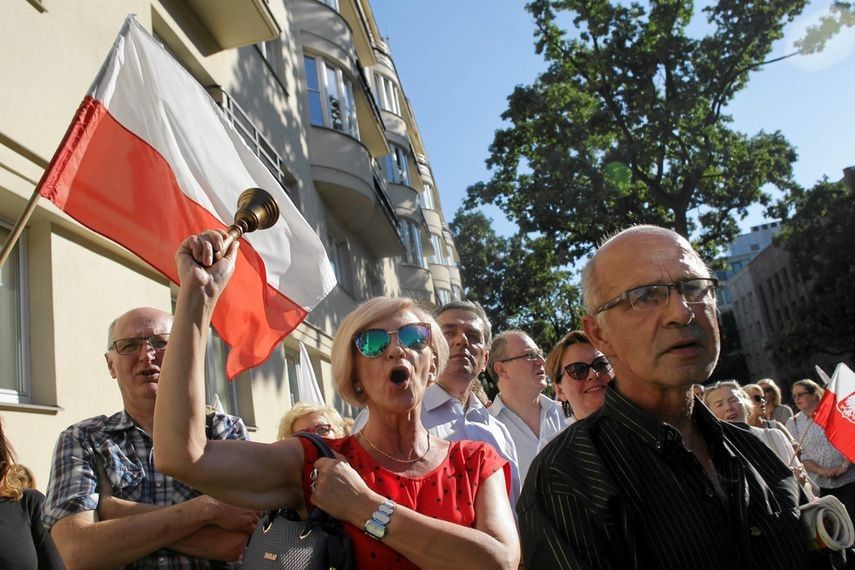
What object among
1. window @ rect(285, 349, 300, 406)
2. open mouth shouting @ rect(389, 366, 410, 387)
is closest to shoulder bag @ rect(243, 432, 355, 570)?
open mouth shouting @ rect(389, 366, 410, 387)

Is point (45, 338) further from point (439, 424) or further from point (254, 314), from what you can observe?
point (439, 424)

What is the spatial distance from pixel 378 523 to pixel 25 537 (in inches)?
79.5

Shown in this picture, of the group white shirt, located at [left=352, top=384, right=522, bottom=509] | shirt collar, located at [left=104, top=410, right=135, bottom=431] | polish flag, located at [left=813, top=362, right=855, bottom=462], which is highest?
shirt collar, located at [left=104, top=410, right=135, bottom=431]

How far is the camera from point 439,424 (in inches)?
161

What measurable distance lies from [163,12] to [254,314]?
6.07 meters

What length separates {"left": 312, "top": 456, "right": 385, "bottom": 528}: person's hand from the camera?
2.18 m

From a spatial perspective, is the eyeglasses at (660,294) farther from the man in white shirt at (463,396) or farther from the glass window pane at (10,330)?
the glass window pane at (10,330)

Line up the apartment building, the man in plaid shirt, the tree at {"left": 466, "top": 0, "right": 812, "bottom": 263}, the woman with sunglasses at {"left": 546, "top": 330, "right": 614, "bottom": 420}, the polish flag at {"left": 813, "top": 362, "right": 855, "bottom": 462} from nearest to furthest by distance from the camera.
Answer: the man in plaid shirt < the woman with sunglasses at {"left": 546, "top": 330, "right": 614, "bottom": 420} < the apartment building < the polish flag at {"left": 813, "top": 362, "right": 855, "bottom": 462} < the tree at {"left": 466, "top": 0, "right": 812, "bottom": 263}

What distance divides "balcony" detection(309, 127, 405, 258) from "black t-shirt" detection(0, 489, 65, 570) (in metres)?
11.7

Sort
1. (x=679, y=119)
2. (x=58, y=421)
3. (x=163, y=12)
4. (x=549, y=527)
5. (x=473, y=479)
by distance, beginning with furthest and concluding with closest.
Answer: (x=679, y=119) → (x=163, y=12) → (x=58, y=421) → (x=473, y=479) → (x=549, y=527)

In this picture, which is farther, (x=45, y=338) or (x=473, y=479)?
(x=45, y=338)

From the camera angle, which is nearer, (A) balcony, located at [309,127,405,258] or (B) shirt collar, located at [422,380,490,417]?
(B) shirt collar, located at [422,380,490,417]

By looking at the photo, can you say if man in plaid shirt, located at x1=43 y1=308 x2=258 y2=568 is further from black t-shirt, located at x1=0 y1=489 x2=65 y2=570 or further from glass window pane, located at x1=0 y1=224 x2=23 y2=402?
glass window pane, located at x1=0 y1=224 x2=23 y2=402

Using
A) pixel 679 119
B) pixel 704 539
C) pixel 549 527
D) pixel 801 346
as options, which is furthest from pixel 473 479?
pixel 801 346
